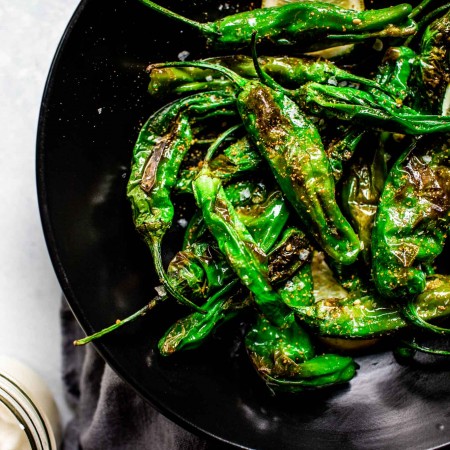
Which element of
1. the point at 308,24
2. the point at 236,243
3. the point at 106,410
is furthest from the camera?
the point at 106,410

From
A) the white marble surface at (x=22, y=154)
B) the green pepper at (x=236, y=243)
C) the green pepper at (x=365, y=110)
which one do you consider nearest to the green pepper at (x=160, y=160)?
the green pepper at (x=236, y=243)

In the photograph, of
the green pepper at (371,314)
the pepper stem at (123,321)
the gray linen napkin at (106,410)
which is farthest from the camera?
the gray linen napkin at (106,410)

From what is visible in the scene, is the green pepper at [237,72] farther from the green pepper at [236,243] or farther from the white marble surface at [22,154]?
the white marble surface at [22,154]

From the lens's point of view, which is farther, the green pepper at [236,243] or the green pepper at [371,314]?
A: the green pepper at [371,314]

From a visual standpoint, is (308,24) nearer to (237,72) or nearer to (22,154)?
(237,72)

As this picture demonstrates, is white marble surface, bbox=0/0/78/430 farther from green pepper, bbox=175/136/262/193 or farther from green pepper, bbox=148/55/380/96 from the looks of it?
green pepper, bbox=175/136/262/193

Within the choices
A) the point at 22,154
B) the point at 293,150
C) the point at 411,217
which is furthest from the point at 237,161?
the point at 22,154

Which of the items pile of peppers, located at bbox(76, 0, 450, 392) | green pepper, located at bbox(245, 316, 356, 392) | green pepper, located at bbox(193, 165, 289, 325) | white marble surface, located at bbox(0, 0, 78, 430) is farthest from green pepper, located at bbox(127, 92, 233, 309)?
white marble surface, located at bbox(0, 0, 78, 430)
